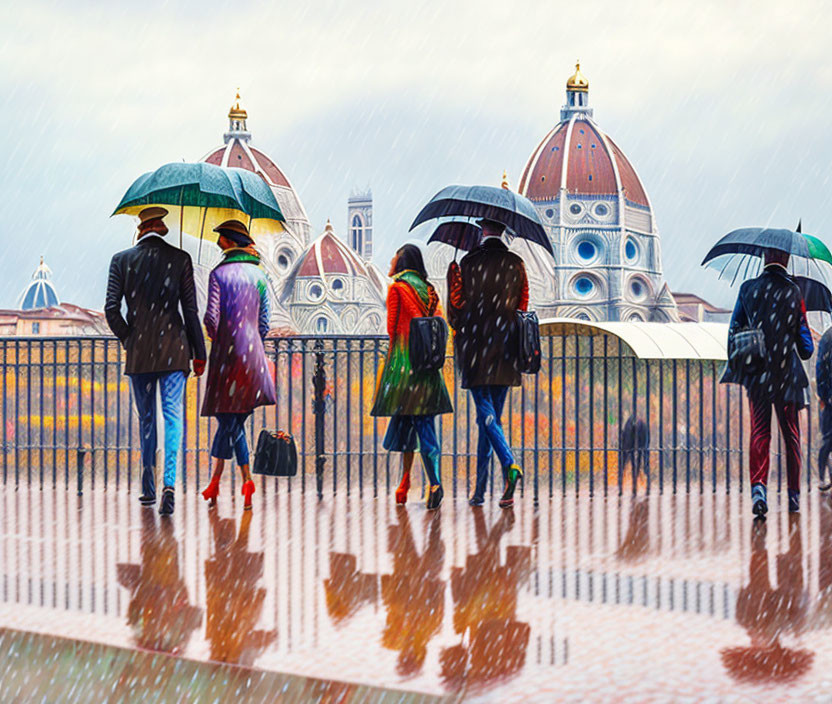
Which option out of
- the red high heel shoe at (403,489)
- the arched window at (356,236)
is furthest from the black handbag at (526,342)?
the arched window at (356,236)

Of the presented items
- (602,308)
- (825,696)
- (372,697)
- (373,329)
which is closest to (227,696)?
(372,697)

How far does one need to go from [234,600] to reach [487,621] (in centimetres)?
107

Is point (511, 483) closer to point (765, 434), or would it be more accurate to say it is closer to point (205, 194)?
point (765, 434)

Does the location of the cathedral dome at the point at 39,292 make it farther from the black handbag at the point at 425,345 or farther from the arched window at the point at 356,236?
the black handbag at the point at 425,345

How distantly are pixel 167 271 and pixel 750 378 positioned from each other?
375 cm

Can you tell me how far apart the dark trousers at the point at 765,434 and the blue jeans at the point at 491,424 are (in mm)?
1560

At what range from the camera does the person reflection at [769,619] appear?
11.6ft

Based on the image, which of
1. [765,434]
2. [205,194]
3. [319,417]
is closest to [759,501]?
[765,434]

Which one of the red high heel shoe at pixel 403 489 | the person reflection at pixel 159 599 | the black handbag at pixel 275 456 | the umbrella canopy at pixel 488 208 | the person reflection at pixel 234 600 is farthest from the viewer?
the black handbag at pixel 275 456

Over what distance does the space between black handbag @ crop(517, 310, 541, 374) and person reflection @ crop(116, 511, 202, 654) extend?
2495mm

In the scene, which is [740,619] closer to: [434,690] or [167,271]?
[434,690]

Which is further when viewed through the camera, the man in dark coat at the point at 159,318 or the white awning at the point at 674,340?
the white awning at the point at 674,340

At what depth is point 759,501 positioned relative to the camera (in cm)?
673

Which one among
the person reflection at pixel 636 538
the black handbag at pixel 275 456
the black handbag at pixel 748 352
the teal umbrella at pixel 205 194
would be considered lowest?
the person reflection at pixel 636 538
